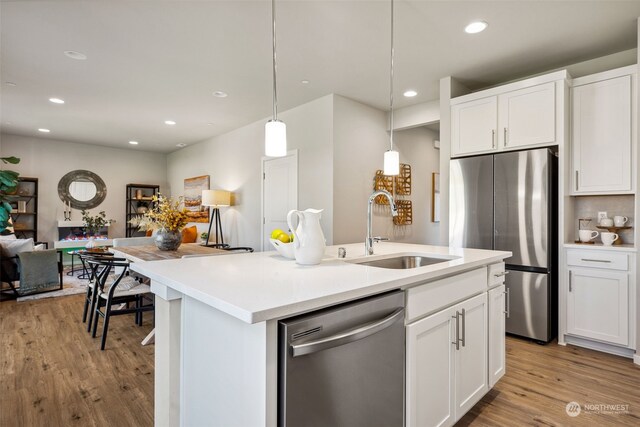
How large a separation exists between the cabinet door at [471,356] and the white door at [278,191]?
314cm

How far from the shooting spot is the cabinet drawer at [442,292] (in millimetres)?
1438

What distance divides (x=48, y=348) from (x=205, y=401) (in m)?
2.52

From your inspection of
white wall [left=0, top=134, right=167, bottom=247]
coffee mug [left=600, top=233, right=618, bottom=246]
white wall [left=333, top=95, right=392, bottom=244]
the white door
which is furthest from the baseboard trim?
white wall [left=0, top=134, right=167, bottom=247]

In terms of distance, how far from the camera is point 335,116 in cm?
414

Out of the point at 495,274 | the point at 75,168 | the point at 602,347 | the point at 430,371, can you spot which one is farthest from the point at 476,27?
Answer: the point at 75,168

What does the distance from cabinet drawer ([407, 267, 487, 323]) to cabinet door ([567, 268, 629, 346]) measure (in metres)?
1.59

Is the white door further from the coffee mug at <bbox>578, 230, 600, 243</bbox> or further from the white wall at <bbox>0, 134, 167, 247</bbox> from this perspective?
the white wall at <bbox>0, 134, 167, 247</bbox>

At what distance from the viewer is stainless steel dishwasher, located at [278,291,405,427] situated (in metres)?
0.98

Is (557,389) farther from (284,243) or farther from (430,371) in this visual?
(284,243)

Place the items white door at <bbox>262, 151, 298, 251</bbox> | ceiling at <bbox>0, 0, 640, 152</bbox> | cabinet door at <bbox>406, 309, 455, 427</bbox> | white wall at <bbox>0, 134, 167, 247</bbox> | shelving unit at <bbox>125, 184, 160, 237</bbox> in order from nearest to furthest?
cabinet door at <bbox>406, 309, 455, 427</bbox>
ceiling at <bbox>0, 0, 640, 152</bbox>
white door at <bbox>262, 151, 298, 251</bbox>
white wall at <bbox>0, 134, 167, 247</bbox>
shelving unit at <bbox>125, 184, 160, 237</bbox>

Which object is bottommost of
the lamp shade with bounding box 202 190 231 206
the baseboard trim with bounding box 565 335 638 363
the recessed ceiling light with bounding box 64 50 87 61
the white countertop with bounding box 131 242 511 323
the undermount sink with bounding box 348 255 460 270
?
the baseboard trim with bounding box 565 335 638 363

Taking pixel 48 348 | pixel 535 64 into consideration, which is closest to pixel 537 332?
pixel 535 64

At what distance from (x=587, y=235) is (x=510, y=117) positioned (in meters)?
1.27

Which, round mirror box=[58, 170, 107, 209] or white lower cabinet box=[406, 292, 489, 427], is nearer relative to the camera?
white lower cabinet box=[406, 292, 489, 427]
